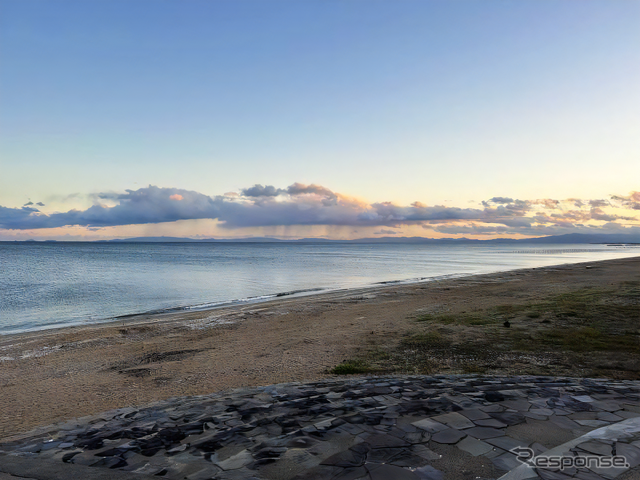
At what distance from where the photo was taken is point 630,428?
14.1 feet

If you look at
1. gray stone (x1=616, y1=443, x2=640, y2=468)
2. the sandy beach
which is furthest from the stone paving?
the sandy beach

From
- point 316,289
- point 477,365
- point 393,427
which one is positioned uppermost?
point 393,427

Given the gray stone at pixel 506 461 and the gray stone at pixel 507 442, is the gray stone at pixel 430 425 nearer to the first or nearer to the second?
the gray stone at pixel 507 442

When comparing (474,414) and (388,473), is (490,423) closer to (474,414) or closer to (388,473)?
(474,414)

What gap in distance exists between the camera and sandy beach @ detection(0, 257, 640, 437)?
8.11 meters

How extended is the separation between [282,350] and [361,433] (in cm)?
717

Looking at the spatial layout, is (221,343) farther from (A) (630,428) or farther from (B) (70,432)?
(A) (630,428)

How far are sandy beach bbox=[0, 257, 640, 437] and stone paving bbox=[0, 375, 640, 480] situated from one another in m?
1.81

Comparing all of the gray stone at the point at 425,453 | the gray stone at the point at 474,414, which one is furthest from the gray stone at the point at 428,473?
the gray stone at the point at 474,414

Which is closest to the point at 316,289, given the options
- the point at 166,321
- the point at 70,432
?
the point at 166,321

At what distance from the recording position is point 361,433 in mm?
4449

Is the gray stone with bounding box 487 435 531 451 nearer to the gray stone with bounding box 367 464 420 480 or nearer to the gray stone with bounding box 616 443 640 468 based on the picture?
the gray stone with bounding box 616 443 640 468

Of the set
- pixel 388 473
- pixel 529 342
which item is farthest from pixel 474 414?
pixel 529 342

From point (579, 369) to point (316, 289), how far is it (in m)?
25.9
